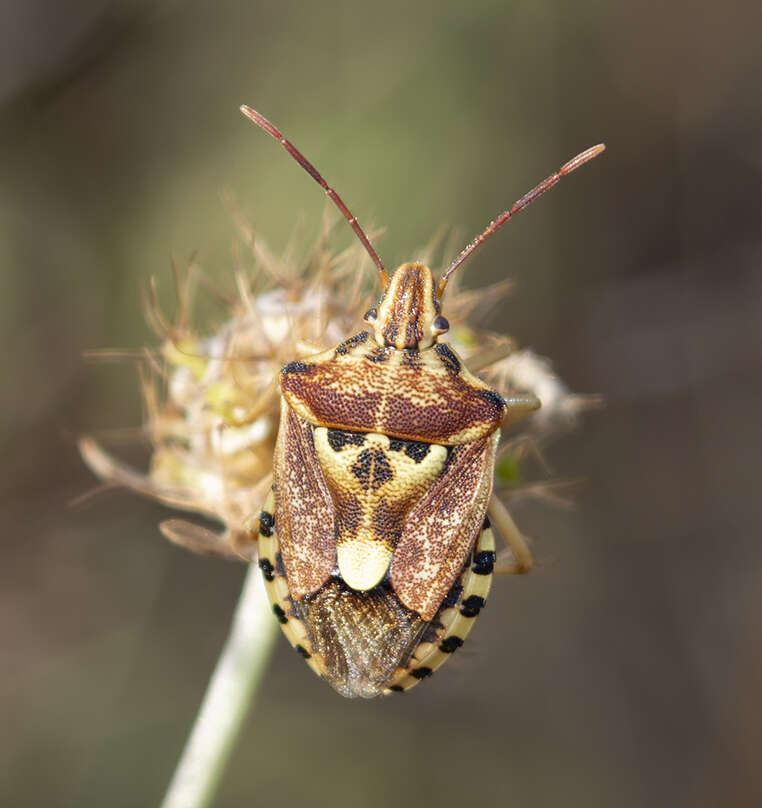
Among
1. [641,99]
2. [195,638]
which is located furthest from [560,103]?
[195,638]

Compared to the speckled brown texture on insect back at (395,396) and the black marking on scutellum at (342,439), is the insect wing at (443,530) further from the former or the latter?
the black marking on scutellum at (342,439)

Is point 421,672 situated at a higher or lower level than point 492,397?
lower

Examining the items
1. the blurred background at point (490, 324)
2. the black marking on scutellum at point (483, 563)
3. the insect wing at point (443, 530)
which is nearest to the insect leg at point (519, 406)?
the insect wing at point (443, 530)

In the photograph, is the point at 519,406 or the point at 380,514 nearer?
the point at 380,514

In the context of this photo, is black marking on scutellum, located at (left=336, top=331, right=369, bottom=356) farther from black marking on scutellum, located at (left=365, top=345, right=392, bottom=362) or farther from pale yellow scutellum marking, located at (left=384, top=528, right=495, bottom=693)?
pale yellow scutellum marking, located at (left=384, top=528, right=495, bottom=693)

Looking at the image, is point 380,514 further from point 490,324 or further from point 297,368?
point 490,324

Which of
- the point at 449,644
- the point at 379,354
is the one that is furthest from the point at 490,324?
the point at 449,644

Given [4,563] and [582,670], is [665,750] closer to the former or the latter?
[582,670]
